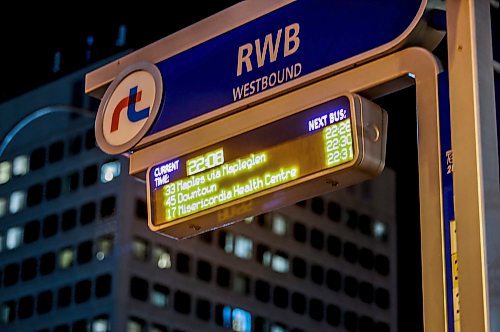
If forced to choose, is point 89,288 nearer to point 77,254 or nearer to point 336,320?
point 77,254

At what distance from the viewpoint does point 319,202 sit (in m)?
86.5

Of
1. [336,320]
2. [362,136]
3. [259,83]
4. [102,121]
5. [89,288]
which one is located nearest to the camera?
[362,136]

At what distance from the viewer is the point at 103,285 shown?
240ft

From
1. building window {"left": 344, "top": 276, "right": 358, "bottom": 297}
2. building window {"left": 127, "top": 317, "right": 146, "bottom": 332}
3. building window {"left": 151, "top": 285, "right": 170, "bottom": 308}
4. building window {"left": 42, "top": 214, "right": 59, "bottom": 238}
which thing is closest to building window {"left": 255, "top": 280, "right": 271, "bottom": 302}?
building window {"left": 344, "top": 276, "right": 358, "bottom": 297}

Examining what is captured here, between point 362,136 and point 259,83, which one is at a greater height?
point 259,83

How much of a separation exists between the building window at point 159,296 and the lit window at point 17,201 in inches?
488

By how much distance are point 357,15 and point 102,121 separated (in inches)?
94.2

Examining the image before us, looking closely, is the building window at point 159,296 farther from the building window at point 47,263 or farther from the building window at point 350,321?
the building window at point 350,321

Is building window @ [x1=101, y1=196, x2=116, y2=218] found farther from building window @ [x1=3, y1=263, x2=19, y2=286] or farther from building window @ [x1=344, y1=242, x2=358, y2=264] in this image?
building window @ [x1=344, y1=242, x2=358, y2=264]

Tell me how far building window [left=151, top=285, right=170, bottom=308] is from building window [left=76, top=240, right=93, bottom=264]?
4471 millimetres

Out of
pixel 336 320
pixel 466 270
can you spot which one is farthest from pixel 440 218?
pixel 336 320

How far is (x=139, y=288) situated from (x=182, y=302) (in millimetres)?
3066

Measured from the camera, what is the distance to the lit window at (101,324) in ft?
236

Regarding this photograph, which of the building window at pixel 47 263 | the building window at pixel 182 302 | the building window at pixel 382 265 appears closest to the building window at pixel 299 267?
the building window at pixel 382 265
